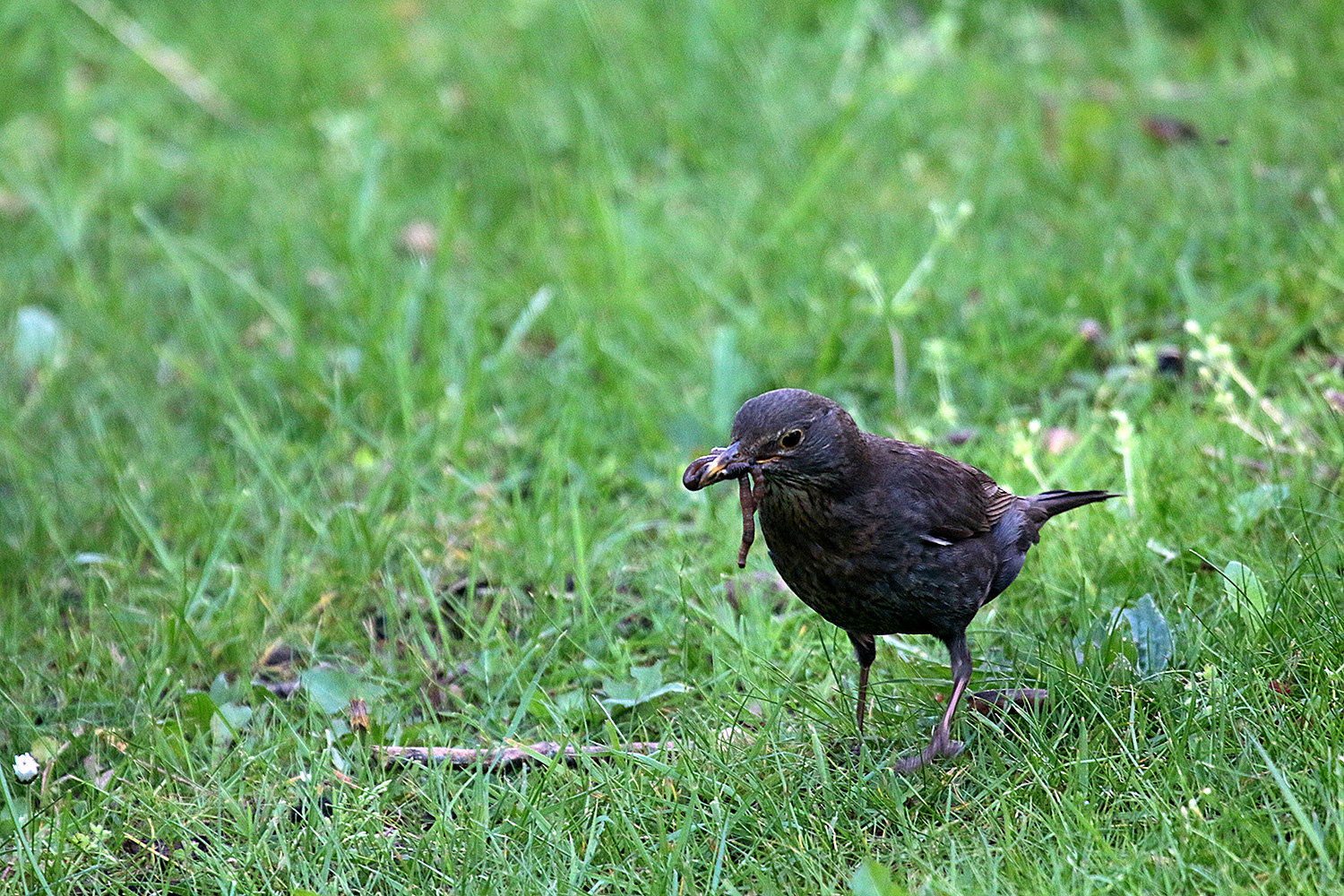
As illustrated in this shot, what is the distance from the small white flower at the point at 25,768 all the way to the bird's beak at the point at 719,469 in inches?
76.3

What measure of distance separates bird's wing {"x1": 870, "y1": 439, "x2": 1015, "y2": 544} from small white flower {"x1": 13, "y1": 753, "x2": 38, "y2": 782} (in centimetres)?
238

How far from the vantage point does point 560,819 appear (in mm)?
3480

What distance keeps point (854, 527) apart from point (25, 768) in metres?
2.30

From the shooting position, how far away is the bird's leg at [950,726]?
139 inches

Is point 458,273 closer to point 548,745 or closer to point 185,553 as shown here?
point 185,553

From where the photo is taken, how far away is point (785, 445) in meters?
3.50

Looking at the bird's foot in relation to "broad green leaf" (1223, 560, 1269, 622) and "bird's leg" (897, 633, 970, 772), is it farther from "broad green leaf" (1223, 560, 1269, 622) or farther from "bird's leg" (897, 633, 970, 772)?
"broad green leaf" (1223, 560, 1269, 622)

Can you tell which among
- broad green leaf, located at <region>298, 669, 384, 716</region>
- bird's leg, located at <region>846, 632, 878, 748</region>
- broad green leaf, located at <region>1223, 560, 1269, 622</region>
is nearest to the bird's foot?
bird's leg, located at <region>846, 632, 878, 748</region>

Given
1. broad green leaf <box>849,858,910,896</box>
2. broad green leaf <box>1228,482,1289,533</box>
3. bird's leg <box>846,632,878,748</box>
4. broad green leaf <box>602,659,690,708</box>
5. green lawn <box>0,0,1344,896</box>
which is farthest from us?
broad green leaf <box>1228,482,1289,533</box>

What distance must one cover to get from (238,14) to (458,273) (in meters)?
2.89

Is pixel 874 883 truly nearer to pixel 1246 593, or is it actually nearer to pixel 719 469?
pixel 719 469

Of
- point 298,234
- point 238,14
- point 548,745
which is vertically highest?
point 238,14

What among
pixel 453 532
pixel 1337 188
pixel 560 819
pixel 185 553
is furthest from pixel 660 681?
pixel 1337 188

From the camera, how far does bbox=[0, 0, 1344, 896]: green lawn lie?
3453 millimetres
